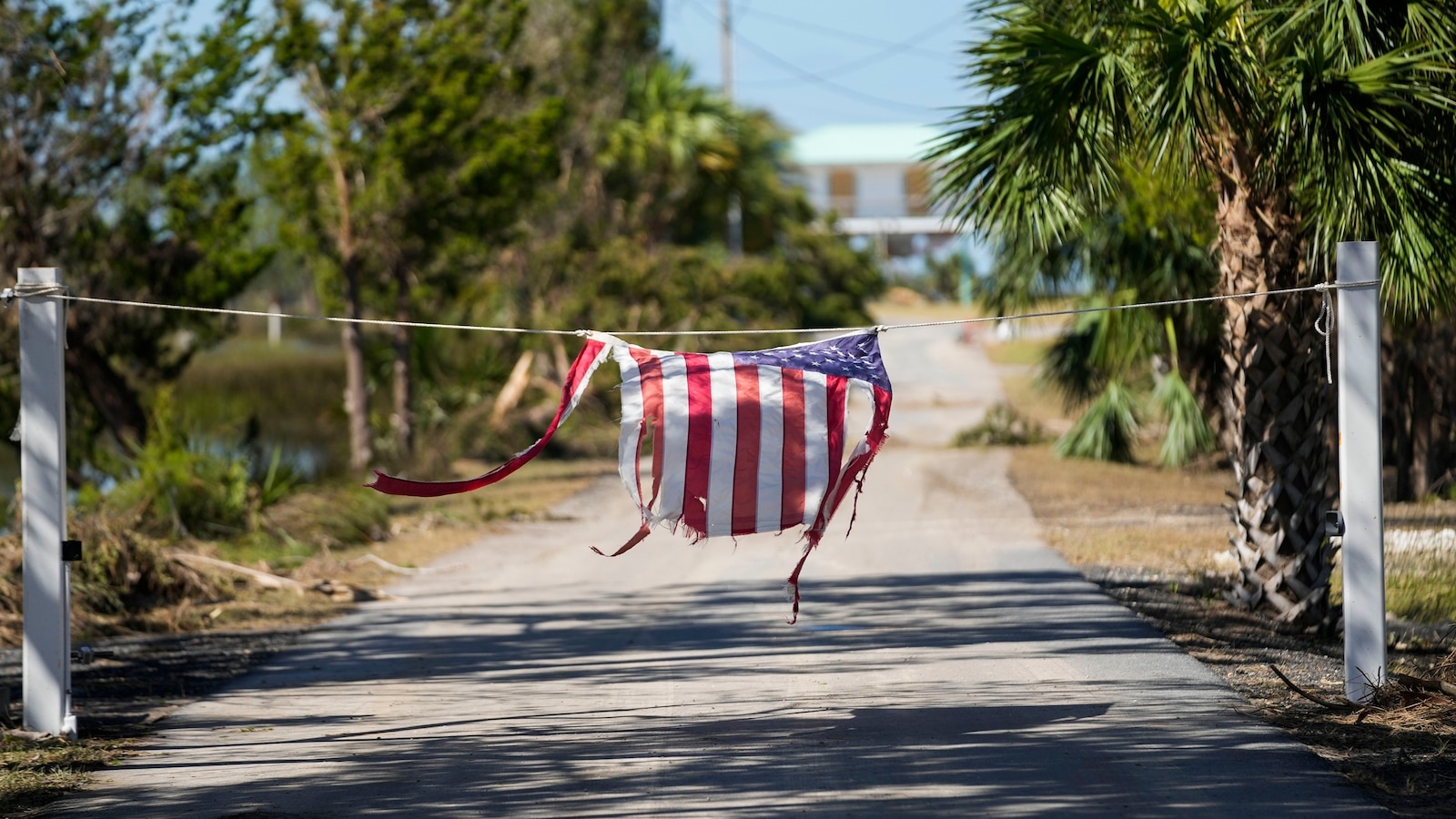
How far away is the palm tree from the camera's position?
26.8ft

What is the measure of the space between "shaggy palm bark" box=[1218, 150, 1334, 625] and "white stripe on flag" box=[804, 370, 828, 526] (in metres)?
3.72

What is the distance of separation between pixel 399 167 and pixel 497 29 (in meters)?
2.94

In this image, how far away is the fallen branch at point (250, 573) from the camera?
11836 millimetres

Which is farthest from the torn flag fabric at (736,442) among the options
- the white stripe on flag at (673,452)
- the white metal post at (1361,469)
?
the white metal post at (1361,469)

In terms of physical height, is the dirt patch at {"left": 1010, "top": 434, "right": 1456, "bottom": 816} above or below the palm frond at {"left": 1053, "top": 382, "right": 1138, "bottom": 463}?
below

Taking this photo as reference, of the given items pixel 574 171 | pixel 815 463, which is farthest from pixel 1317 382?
pixel 574 171

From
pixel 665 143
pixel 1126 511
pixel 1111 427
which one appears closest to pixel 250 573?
pixel 1126 511

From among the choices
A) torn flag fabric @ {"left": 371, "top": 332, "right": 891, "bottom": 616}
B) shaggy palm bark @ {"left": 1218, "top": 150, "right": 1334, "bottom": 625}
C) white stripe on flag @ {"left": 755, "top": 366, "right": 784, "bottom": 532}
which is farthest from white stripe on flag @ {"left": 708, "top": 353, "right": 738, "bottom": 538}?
shaggy palm bark @ {"left": 1218, "top": 150, "right": 1334, "bottom": 625}

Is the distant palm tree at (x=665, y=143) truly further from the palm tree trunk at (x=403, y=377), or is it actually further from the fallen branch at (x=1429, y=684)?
the fallen branch at (x=1429, y=684)

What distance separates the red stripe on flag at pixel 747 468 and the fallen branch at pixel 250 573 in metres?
6.09

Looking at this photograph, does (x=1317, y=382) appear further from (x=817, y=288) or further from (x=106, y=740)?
(x=817, y=288)

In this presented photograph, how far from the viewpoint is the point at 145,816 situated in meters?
5.98

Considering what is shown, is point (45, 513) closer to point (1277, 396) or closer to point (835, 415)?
point (835, 415)

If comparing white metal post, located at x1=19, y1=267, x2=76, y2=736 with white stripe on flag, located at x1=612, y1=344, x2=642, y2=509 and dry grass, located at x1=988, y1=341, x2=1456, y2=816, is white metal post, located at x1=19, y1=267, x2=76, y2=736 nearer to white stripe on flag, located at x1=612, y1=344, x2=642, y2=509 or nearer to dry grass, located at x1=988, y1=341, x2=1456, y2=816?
white stripe on flag, located at x1=612, y1=344, x2=642, y2=509
